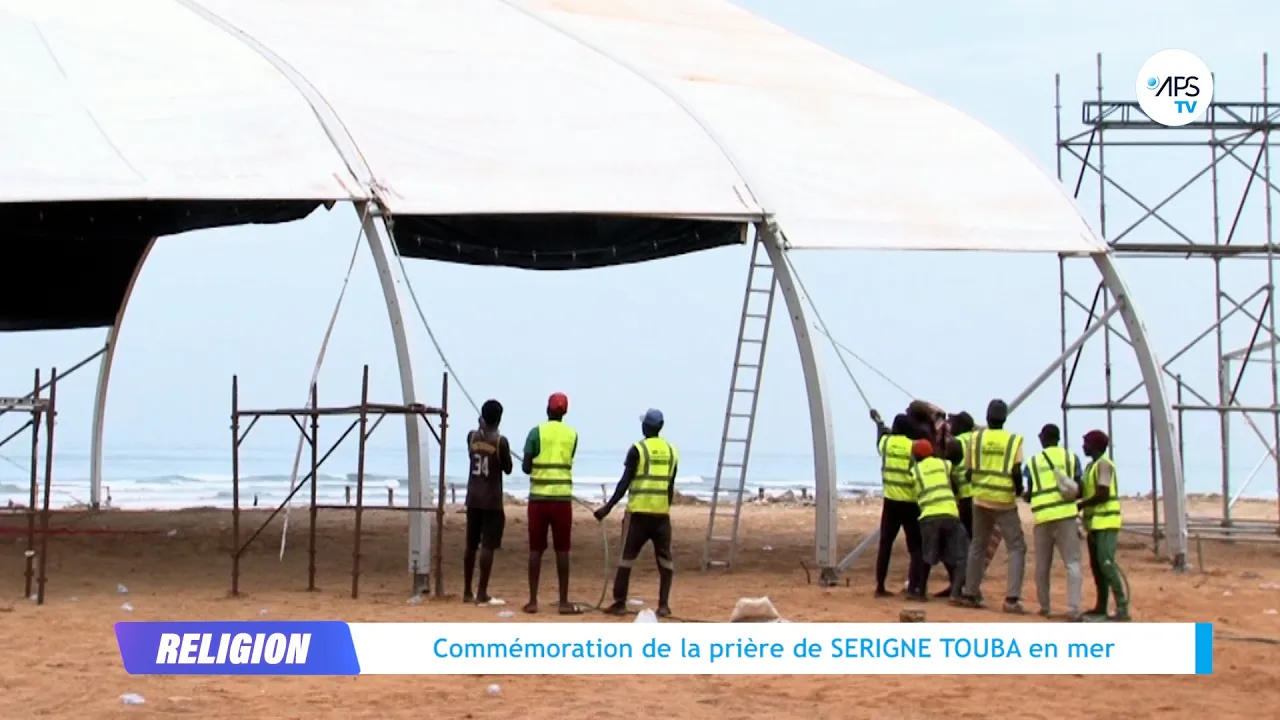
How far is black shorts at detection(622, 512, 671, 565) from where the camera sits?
14625mm

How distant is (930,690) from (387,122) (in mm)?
8647

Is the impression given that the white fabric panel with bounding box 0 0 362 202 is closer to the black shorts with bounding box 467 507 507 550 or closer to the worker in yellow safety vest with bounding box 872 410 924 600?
the black shorts with bounding box 467 507 507 550

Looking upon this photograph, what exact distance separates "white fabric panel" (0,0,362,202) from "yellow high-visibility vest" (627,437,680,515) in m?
3.89

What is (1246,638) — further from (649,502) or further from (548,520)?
(548,520)

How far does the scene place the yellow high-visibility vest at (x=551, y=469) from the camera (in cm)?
1479

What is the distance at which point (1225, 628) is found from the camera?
14.8m

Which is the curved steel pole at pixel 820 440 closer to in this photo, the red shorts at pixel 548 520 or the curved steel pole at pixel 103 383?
the red shorts at pixel 548 520

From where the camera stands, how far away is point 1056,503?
48.2ft

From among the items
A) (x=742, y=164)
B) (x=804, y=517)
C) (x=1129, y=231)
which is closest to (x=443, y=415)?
(x=742, y=164)

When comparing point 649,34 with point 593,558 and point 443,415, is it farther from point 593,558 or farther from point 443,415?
point 443,415

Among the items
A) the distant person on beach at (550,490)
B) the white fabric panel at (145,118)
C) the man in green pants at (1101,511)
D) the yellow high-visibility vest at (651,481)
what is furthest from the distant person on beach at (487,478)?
the man in green pants at (1101,511)

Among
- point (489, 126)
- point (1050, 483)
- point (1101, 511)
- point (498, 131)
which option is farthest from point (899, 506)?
point (489, 126)

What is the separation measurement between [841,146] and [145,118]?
7813mm

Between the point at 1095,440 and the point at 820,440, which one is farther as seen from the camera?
the point at 820,440
